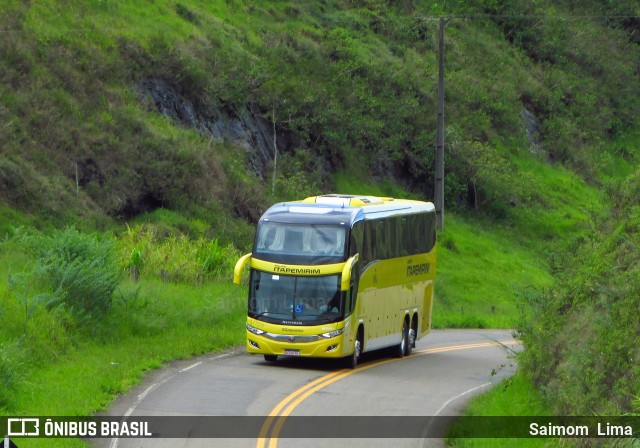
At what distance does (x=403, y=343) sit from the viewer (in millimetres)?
29844

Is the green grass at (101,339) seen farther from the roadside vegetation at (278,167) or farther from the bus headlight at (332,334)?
the bus headlight at (332,334)

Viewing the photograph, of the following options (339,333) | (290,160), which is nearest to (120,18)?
(290,160)

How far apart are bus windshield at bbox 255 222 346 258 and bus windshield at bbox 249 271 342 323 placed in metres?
0.56

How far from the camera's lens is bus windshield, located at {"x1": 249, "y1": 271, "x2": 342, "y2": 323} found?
25.7m

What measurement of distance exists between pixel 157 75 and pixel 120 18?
154 inches

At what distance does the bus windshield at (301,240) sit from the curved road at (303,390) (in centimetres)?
265

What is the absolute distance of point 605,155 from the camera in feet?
227

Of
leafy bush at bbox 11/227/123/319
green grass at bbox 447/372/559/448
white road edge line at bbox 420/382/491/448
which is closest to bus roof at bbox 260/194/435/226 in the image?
leafy bush at bbox 11/227/123/319

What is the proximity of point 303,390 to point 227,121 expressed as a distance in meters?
26.1

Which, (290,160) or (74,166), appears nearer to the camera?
(74,166)

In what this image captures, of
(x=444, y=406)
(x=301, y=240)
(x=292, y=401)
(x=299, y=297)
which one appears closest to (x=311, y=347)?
(x=299, y=297)

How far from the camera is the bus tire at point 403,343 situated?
97.3 feet

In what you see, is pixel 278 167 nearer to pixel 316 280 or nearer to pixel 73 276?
pixel 73 276

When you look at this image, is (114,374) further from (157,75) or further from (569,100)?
(569,100)
